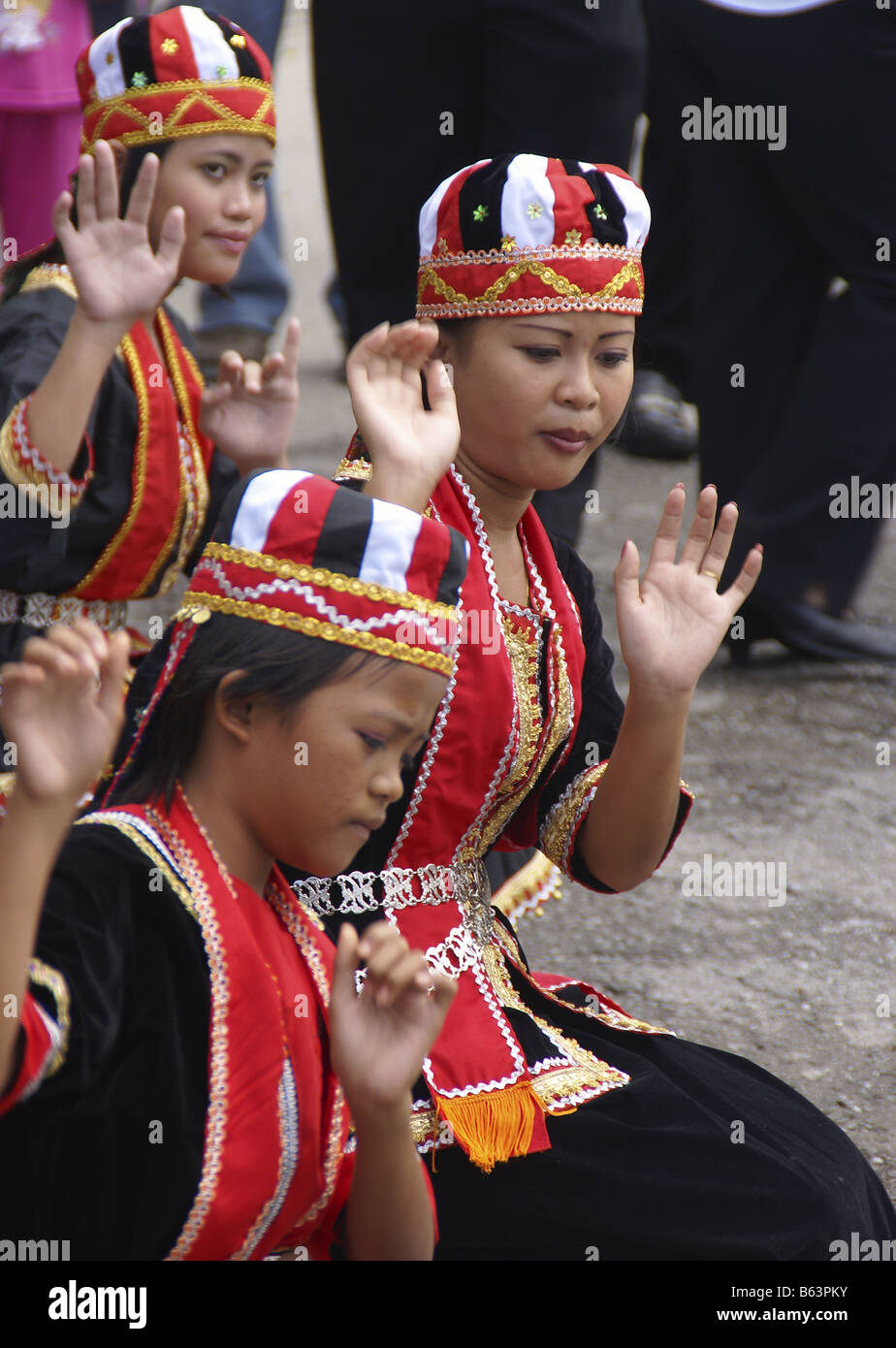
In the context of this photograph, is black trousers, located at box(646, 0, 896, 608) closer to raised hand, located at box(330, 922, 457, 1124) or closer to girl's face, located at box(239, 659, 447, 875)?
girl's face, located at box(239, 659, 447, 875)

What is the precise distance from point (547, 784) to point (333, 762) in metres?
0.72

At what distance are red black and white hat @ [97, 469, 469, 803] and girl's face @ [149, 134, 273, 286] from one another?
1265mm

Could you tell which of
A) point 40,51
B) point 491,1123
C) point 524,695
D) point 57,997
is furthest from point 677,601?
point 40,51

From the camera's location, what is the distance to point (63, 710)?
5.04ft

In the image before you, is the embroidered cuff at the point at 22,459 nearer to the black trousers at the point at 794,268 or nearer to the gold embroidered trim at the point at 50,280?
the gold embroidered trim at the point at 50,280

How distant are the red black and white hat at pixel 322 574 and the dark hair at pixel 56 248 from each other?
4.10 feet

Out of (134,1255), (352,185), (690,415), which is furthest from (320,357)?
(134,1255)

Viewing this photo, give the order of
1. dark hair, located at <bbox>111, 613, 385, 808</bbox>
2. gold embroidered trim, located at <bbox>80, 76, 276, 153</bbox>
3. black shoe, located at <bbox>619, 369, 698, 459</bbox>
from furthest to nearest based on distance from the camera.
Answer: black shoe, located at <bbox>619, 369, 698, 459</bbox> → gold embroidered trim, located at <bbox>80, 76, 276, 153</bbox> → dark hair, located at <bbox>111, 613, 385, 808</bbox>

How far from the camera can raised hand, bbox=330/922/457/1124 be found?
5.50 ft

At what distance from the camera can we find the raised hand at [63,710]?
150 centimetres

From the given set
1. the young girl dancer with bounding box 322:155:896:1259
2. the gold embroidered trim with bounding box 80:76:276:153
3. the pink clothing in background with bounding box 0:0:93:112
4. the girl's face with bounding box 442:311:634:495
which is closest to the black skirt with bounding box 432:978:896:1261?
the young girl dancer with bounding box 322:155:896:1259

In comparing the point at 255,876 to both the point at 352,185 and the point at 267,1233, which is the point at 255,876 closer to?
the point at 267,1233

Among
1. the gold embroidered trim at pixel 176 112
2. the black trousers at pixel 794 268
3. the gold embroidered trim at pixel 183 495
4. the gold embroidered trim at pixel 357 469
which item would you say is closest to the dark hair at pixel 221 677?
the gold embroidered trim at pixel 357 469

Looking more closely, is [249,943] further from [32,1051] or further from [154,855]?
[32,1051]
